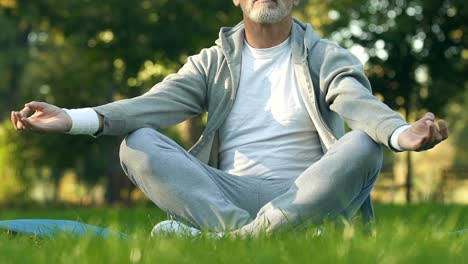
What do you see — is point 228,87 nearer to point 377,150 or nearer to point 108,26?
point 377,150

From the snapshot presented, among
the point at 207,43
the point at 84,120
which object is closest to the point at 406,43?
the point at 207,43

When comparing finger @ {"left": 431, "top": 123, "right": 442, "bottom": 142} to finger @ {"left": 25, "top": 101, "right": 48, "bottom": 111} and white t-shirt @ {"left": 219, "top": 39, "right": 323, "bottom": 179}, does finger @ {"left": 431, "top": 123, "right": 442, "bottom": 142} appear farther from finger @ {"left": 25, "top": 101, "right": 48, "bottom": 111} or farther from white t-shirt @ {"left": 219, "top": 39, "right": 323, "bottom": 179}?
finger @ {"left": 25, "top": 101, "right": 48, "bottom": 111}

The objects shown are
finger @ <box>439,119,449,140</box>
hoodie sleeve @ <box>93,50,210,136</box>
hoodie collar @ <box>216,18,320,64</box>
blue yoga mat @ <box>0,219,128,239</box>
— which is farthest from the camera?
hoodie collar @ <box>216,18,320,64</box>

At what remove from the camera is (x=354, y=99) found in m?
5.10

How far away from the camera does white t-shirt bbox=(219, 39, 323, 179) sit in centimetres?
542

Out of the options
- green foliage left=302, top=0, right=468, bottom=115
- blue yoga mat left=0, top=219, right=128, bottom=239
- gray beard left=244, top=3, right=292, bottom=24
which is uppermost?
gray beard left=244, top=3, right=292, bottom=24

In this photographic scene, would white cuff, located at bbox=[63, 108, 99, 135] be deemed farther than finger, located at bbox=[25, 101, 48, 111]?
Yes

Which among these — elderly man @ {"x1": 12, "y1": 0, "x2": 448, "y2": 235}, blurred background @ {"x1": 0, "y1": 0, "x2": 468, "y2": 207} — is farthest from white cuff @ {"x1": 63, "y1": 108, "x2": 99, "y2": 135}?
blurred background @ {"x1": 0, "y1": 0, "x2": 468, "y2": 207}

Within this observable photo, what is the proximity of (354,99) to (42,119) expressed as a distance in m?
1.64

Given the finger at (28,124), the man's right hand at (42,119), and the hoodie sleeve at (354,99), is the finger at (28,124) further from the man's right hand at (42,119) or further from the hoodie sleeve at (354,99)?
the hoodie sleeve at (354,99)

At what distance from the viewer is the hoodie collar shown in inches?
219

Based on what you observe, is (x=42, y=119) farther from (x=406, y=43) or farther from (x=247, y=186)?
(x=406, y=43)

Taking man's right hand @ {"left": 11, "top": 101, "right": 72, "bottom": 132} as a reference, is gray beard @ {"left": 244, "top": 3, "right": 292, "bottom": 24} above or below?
above

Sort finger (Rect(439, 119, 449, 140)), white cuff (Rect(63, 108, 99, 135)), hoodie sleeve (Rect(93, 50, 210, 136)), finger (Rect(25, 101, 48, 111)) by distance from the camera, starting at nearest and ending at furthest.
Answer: finger (Rect(439, 119, 449, 140))
finger (Rect(25, 101, 48, 111))
white cuff (Rect(63, 108, 99, 135))
hoodie sleeve (Rect(93, 50, 210, 136))
